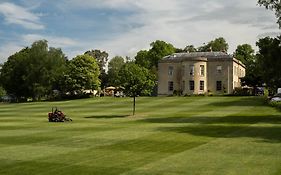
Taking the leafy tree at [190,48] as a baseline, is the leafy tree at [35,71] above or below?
below

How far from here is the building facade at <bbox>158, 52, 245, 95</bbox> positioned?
3317 inches

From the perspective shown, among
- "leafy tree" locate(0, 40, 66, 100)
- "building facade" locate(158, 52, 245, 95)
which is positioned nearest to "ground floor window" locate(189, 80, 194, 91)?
"building facade" locate(158, 52, 245, 95)

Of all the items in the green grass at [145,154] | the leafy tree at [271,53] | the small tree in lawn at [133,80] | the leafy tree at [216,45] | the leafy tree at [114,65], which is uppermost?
the leafy tree at [216,45]

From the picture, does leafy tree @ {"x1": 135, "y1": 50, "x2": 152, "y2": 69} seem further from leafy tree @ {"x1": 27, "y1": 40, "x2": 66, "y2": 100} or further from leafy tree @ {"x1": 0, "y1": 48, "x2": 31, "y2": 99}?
leafy tree @ {"x1": 0, "y1": 48, "x2": 31, "y2": 99}

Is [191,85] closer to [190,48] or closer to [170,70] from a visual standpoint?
[170,70]

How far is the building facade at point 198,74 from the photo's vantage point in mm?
84250

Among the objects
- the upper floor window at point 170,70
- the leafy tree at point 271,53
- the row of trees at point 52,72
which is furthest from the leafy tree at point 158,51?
the leafy tree at point 271,53

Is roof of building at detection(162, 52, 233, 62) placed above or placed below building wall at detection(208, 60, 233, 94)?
above

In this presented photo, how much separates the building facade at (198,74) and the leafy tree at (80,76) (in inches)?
624

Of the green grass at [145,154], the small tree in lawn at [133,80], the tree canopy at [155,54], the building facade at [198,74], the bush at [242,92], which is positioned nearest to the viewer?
the green grass at [145,154]

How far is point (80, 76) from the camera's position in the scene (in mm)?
93812

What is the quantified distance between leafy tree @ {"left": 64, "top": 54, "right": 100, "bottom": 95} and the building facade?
15858 mm

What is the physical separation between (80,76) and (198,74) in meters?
25.8

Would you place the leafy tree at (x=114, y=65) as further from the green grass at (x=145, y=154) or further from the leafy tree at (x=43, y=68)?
the green grass at (x=145, y=154)
